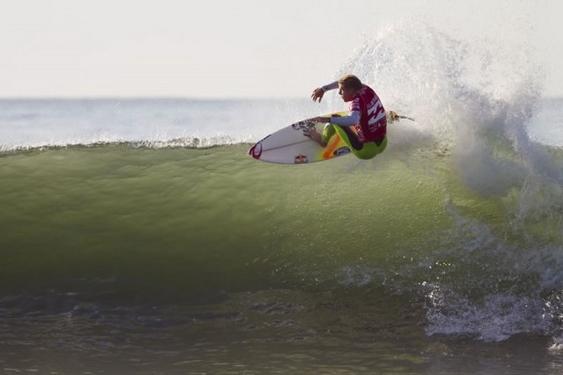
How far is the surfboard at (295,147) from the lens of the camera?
383 inches

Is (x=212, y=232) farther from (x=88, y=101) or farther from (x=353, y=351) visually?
(x=88, y=101)

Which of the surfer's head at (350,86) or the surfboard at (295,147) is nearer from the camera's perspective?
the surfer's head at (350,86)

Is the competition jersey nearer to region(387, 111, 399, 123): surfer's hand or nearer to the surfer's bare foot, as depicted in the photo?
the surfer's bare foot

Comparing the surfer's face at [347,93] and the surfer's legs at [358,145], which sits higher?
the surfer's face at [347,93]

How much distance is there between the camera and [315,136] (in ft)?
32.0

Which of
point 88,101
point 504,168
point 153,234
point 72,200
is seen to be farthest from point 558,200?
point 88,101

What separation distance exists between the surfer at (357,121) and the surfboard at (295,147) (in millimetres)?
73

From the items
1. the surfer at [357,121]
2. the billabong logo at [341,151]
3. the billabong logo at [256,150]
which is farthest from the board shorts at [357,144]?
the billabong logo at [256,150]

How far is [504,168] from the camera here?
31.0 feet

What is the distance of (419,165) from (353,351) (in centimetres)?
371

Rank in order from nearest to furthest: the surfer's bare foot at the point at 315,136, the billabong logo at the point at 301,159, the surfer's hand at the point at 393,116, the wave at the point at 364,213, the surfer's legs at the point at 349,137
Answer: the wave at the point at 364,213
the surfer's legs at the point at 349,137
the surfer's bare foot at the point at 315,136
the billabong logo at the point at 301,159
the surfer's hand at the point at 393,116

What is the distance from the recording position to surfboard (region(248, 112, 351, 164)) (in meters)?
9.73

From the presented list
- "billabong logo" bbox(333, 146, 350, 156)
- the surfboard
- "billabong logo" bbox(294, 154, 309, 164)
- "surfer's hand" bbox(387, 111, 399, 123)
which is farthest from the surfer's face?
"surfer's hand" bbox(387, 111, 399, 123)

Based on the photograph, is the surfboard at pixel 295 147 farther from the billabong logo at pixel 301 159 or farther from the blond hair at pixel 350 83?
the blond hair at pixel 350 83
